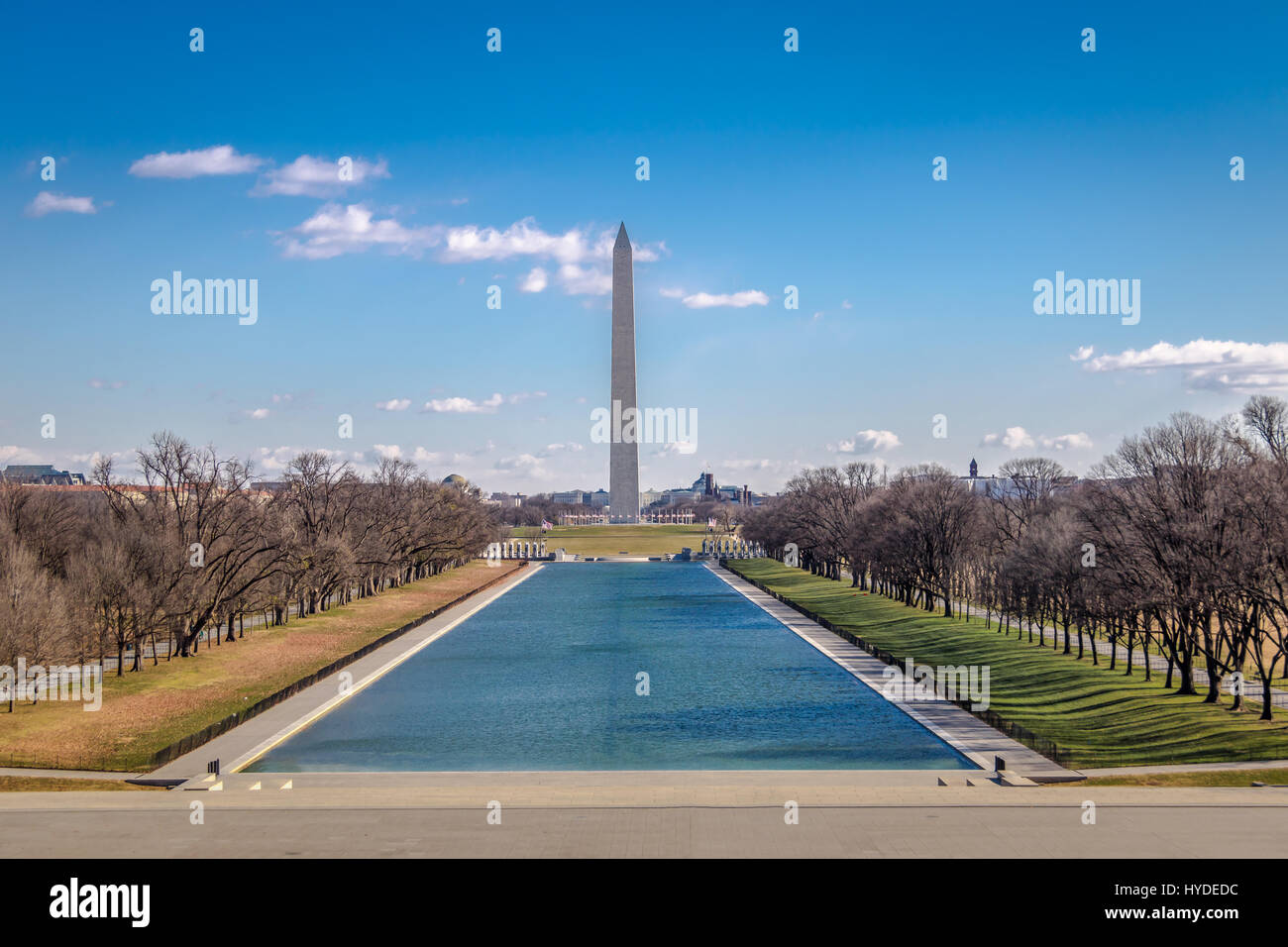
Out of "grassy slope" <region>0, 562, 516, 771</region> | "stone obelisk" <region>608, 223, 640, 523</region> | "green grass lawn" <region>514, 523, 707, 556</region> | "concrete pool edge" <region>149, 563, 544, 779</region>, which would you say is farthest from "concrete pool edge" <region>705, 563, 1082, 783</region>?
"green grass lawn" <region>514, 523, 707, 556</region>

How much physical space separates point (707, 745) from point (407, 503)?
58647mm

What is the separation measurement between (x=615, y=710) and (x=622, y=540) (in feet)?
392

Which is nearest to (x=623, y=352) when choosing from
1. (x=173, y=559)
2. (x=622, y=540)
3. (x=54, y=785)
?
(x=622, y=540)

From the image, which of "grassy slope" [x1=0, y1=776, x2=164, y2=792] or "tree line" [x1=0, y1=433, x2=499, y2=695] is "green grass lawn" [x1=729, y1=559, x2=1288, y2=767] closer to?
"grassy slope" [x1=0, y1=776, x2=164, y2=792]

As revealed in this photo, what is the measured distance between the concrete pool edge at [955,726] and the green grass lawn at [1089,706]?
1226 mm

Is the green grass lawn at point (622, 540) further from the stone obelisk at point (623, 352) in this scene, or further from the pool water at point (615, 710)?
the pool water at point (615, 710)

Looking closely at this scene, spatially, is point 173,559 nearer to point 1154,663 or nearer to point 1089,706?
point 1089,706

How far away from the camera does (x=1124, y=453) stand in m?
38.7

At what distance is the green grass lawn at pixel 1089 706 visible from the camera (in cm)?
2652

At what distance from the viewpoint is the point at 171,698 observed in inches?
1436

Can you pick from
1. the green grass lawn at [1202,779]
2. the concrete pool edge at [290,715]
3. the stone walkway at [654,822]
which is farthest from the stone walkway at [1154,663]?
the concrete pool edge at [290,715]

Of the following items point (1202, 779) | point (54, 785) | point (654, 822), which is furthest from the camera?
point (54, 785)
